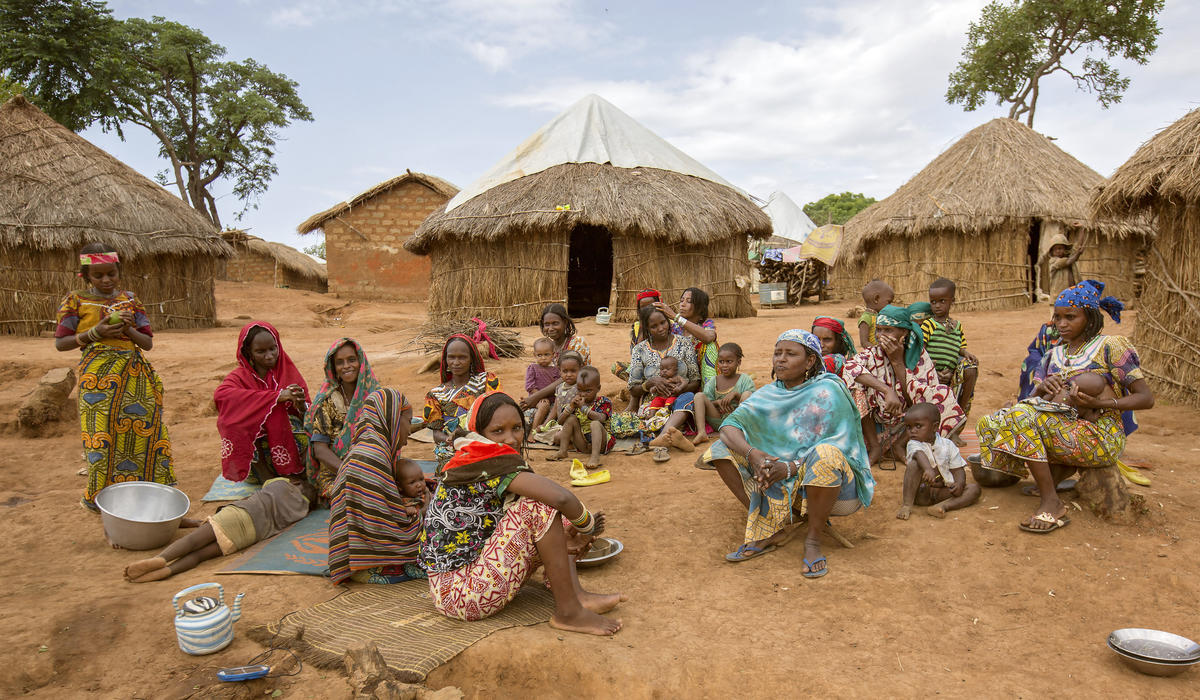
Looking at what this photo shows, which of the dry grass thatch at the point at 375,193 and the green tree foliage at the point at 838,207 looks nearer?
the dry grass thatch at the point at 375,193

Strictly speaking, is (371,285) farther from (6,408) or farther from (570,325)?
(570,325)

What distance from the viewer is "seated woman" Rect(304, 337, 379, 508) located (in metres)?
3.88

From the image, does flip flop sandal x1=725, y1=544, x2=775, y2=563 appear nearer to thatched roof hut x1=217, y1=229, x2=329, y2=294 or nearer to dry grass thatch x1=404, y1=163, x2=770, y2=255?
dry grass thatch x1=404, y1=163, x2=770, y2=255

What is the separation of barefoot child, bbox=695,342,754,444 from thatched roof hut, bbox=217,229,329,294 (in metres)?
20.6

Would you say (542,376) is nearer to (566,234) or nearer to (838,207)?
(566,234)

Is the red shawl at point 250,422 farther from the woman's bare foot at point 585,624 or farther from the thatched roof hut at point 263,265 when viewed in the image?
the thatched roof hut at point 263,265

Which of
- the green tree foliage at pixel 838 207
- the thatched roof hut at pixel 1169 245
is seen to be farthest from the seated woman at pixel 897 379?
the green tree foliage at pixel 838 207

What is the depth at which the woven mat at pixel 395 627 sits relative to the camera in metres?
2.43

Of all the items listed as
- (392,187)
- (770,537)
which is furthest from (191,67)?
(770,537)

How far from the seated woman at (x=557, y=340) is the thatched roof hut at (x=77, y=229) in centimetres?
1034

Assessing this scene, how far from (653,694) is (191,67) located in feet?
90.0

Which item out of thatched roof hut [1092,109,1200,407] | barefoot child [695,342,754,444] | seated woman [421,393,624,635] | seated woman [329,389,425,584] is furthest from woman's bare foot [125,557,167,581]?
thatched roof hut [1092,109,1200,407]

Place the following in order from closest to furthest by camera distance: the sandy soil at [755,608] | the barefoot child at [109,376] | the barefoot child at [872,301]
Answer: the sandy soil at [755,608]
the barefoot child at [109,376]
the barefoot child at [872,301]

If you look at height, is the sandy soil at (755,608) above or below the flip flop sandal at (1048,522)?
below
